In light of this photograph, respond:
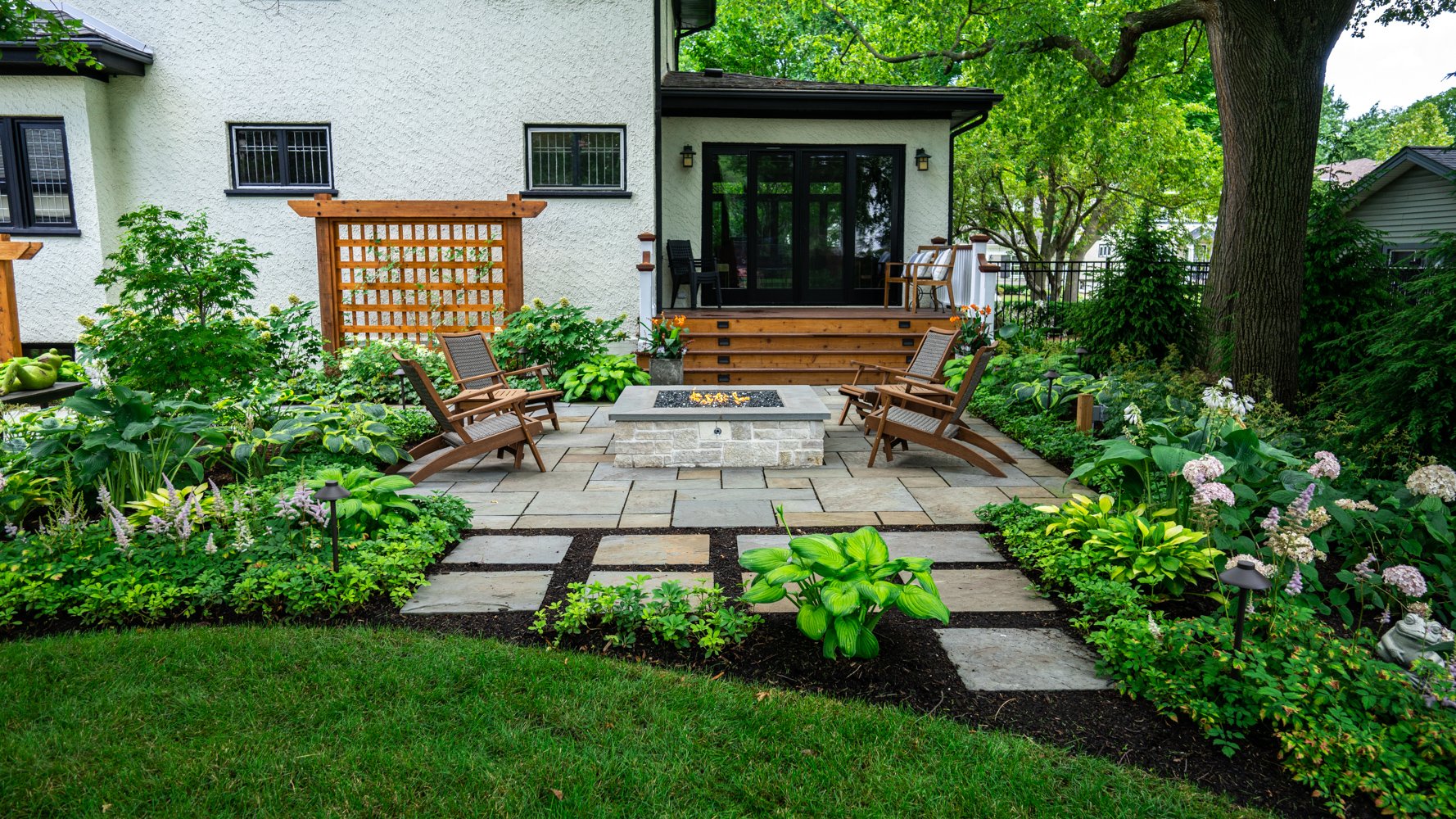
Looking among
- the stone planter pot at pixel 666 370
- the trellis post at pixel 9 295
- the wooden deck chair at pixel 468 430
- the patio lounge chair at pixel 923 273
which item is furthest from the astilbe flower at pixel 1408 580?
the trellis post at pixel 9 295

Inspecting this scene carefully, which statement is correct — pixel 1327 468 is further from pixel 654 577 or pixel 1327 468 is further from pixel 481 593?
pixel 481 593

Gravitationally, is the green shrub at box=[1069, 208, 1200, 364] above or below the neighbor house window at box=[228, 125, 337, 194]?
below

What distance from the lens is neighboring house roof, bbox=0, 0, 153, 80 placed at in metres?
9.30

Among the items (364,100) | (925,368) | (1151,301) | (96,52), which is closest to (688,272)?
(364,100)

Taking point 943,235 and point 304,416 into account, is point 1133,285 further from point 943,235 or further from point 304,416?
point 304,416

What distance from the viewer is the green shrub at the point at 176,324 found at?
558 cm

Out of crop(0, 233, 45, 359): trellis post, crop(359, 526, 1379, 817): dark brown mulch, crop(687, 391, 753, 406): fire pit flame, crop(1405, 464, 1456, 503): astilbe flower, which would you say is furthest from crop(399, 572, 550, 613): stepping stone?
crop(0, 233, 45, 359): trellis post

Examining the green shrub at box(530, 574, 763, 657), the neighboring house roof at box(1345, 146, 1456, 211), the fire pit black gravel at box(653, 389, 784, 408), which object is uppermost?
the neighboring house roof at box(1345, 146, 1456, 211)

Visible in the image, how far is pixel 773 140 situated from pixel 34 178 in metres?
8.86

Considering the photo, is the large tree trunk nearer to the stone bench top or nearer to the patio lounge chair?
the stone bench top

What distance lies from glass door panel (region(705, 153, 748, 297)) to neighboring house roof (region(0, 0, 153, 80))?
6824 mm

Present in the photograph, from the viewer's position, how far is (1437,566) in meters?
3.59

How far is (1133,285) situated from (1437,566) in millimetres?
4763

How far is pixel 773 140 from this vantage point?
40.2ft
